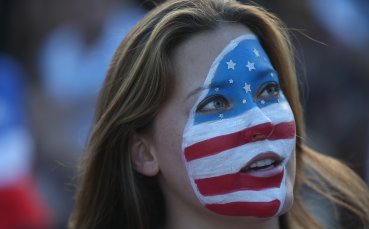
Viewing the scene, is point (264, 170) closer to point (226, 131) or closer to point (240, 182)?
point (240, 182)

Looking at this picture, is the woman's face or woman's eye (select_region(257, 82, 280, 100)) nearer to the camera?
the woman's face

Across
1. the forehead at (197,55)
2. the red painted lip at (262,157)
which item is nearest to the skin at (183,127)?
the forehead at (197,55)

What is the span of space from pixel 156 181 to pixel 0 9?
12.3 ft

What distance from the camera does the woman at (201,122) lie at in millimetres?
2957

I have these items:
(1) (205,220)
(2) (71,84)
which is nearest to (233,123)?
(1) (205,220)

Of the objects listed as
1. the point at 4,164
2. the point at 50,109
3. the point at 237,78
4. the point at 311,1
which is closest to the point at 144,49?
the point at 237,78

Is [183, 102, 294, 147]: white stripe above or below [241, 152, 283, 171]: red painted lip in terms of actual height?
above

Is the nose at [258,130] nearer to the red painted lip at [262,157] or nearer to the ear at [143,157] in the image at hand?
the red painted lip at [262,157]

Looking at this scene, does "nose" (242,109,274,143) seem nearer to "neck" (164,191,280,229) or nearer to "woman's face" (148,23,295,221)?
"woman's face" (148,23,295,221)

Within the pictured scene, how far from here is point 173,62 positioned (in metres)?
3.07

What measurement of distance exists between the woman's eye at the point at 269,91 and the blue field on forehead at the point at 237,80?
1 cm

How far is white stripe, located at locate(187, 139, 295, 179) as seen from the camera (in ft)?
9.64

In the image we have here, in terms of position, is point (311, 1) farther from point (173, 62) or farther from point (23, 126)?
point (173, 62)

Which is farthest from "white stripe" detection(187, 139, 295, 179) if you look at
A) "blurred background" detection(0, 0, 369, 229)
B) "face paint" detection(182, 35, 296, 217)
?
"blurred background" detection(0, 0, 369, 229)
